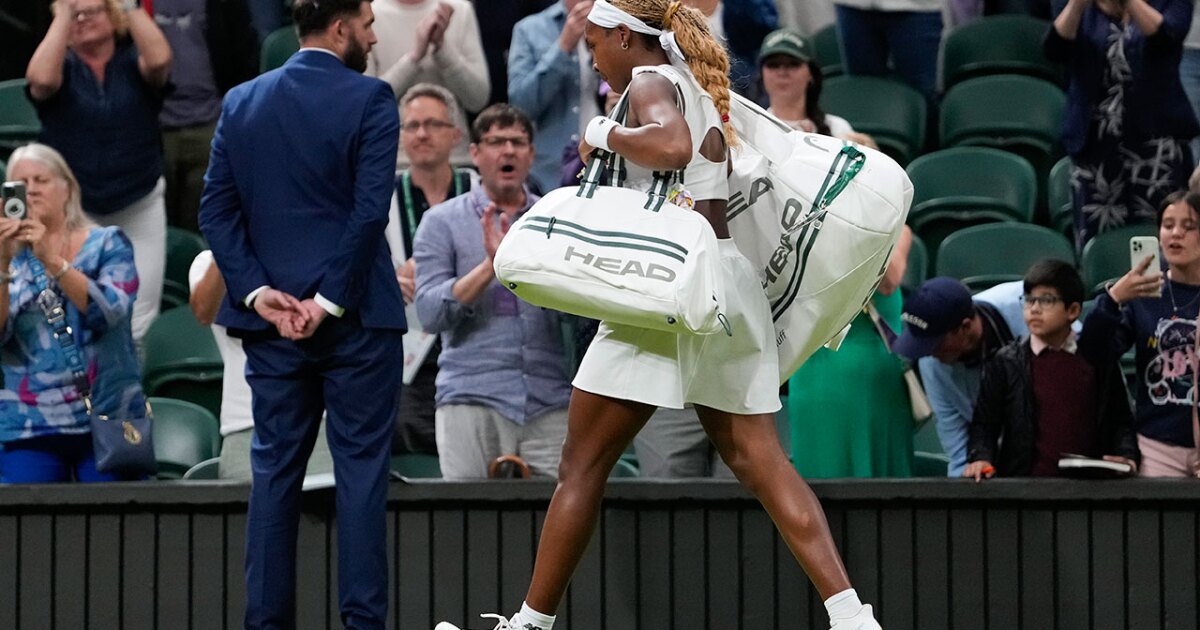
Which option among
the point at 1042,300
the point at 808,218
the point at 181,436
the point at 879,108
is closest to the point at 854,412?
the point at 1042,300

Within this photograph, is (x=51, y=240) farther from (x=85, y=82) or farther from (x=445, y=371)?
(x=85, y=82)

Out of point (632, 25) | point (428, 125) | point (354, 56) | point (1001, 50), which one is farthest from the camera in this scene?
point (1001, 50)

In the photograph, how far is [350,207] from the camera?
4.71 m

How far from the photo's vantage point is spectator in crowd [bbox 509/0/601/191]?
720 cm

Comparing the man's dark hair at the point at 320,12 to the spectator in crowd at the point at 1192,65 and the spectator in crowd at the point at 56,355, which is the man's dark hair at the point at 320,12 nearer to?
the spectator in crowd at the point at 56,355

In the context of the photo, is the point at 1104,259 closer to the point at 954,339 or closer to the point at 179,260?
the point at 954,339

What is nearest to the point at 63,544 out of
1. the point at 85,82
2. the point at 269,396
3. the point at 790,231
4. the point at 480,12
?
the point at 269,396

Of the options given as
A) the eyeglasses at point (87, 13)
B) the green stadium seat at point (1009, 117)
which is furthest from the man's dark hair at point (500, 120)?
the green stadium seat at point (1009, 117)

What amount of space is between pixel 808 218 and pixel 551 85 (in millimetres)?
2979

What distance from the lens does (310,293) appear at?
15.2 feet

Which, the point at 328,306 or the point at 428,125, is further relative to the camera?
the point at 428,125

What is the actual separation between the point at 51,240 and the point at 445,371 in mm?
1285

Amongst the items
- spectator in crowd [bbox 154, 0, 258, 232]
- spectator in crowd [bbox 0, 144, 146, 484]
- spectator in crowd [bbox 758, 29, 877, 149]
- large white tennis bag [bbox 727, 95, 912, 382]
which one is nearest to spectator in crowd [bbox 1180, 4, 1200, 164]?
spectator in crowd [bbox 758, 29, 877, 149]

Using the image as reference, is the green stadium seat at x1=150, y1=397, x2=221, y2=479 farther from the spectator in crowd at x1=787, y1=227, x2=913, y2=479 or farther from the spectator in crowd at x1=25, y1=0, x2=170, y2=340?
the spectator in crowd at x1=787, y1=227, x2=913, y2=479
